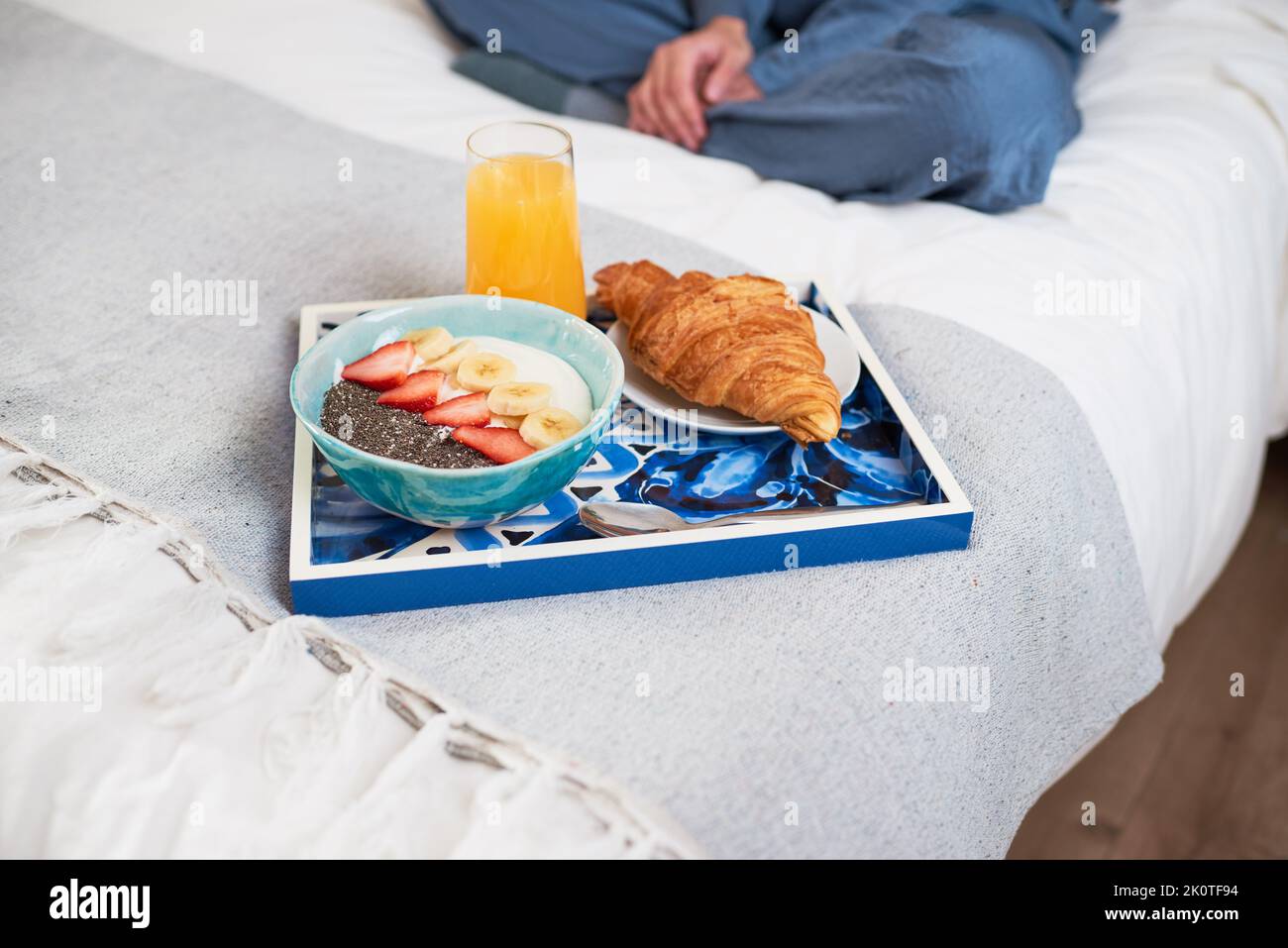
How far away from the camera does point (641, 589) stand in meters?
0.63

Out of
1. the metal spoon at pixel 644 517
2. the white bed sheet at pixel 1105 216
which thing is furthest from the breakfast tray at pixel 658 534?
the white bed sheet at pixel 1105 216

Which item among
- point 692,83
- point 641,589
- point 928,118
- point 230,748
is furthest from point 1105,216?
point 230,748

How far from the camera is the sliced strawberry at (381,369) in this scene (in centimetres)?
67

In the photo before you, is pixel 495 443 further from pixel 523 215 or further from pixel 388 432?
pixel 523 215

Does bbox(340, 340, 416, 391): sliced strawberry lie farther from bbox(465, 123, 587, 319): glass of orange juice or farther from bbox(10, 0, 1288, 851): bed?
bbox(10, 0, 1288, 851): bed

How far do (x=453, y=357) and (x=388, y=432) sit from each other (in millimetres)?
84

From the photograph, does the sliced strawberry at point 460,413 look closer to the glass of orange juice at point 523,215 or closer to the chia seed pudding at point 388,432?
the chia seed pudding at point 388,432

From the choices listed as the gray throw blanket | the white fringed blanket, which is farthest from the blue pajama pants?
the white fringed blanket

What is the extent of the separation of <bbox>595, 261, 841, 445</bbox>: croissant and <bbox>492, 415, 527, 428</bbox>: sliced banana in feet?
0.46

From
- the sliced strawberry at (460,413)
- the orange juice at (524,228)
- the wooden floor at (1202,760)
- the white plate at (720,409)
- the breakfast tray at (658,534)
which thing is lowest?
the wooden floor at (1202,760)

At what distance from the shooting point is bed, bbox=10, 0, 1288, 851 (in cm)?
92

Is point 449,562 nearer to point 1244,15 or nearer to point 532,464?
point 532,464
